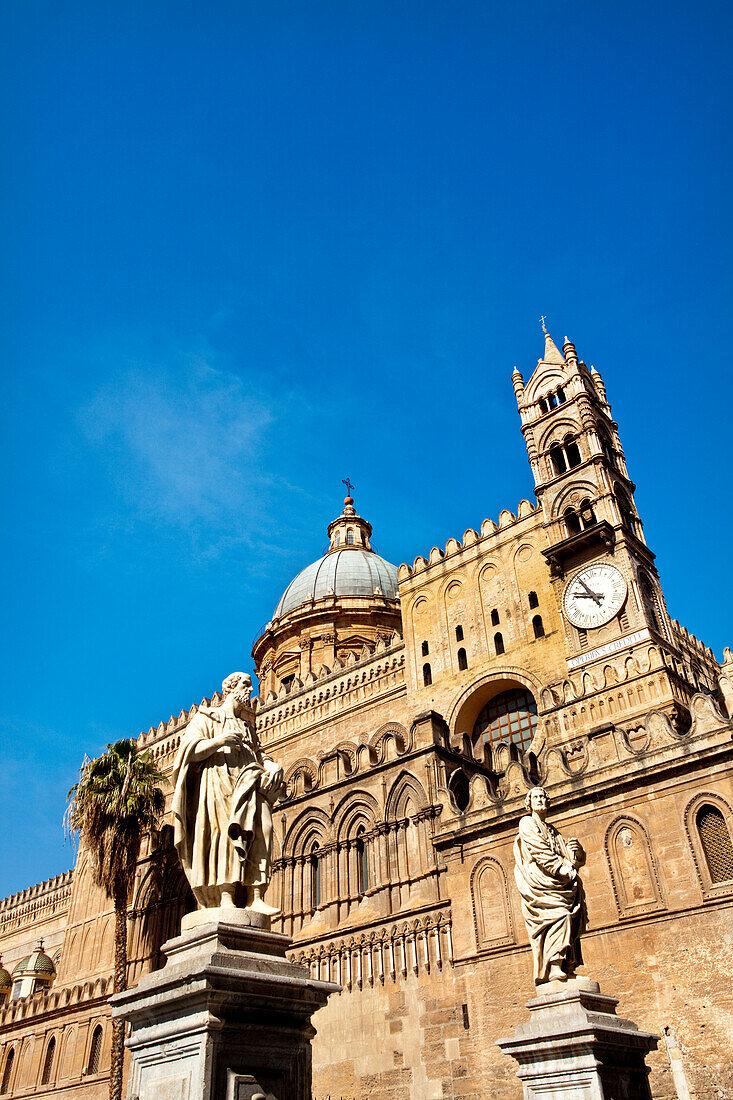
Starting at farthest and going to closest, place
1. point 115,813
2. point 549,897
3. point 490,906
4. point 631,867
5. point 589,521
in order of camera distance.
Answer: point 589,521 < point 115,813 < point 490,906 < point 631,867 < point 549,897

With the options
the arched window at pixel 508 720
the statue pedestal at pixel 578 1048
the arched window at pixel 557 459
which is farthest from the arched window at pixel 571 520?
the statue pedestal at pixel 578 1048

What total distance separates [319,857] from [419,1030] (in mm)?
5715

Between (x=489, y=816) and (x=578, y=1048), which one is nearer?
(x=578, y=1048)

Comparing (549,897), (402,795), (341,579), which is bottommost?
(549,897)

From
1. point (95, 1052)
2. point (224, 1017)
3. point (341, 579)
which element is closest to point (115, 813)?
point (95, 1052)

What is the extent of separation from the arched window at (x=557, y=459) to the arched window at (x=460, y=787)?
492 inches

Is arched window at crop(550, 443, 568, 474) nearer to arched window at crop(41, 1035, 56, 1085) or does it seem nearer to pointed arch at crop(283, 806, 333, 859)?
pointed arch at crop(283, 806, 333, 859)

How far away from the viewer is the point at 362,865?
2258 cm

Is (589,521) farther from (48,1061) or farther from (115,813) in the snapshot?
(48,1061)

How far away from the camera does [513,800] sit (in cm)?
1898

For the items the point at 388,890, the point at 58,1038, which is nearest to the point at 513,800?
the point at 388,890

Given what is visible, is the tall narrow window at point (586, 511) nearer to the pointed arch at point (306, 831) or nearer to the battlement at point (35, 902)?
the pointed arch at point (306, 831)

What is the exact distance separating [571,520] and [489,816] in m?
12.9

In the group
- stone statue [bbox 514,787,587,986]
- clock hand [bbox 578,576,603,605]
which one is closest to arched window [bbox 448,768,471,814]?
clock hand [bbox 578,576,603,605]
